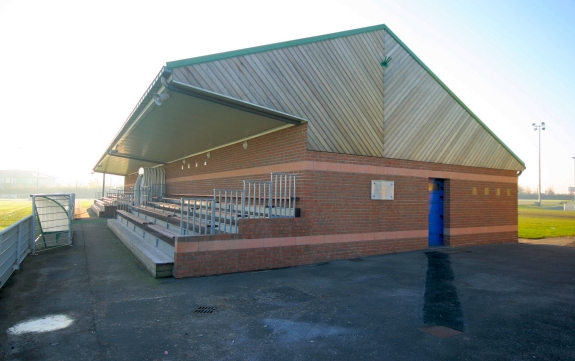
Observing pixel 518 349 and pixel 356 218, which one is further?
pixel 356 218

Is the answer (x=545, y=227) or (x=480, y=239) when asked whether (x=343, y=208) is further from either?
(x=545, y=227)

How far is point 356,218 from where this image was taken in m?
9.70

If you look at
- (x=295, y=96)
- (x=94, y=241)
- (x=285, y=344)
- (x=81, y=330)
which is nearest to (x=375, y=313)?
(x=285, y=344)

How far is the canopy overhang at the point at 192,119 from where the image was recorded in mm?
7668

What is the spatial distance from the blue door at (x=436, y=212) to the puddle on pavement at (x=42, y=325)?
10829mm

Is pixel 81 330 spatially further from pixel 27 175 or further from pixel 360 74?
pixel 27 175

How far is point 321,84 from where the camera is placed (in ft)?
31.1

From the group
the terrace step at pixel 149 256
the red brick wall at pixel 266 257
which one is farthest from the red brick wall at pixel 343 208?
the terrace step at pixel 149 256

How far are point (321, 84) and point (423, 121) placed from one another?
420 cm

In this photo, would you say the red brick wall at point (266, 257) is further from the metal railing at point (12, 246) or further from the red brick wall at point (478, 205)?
the red brick wall at point (478, 205)

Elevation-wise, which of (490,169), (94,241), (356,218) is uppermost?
(490,169)

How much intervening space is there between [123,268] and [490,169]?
42.9ft

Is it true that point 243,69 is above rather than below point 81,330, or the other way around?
above

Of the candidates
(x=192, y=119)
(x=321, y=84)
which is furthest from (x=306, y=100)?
(x=192, y=119)
